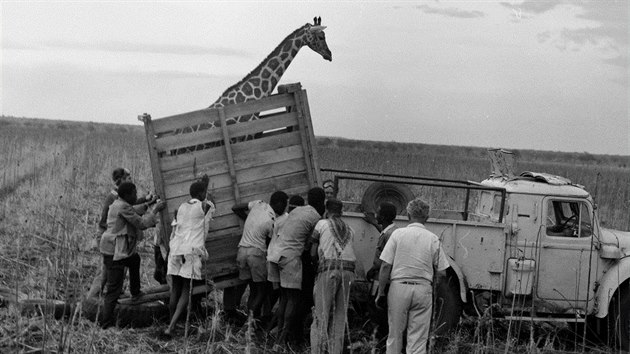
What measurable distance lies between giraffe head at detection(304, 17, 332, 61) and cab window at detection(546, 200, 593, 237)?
15.9ft

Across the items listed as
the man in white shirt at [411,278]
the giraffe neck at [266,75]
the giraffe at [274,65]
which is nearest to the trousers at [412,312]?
the man in white shirt at [411,278]

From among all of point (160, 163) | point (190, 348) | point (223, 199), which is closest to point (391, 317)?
point (190, 348)

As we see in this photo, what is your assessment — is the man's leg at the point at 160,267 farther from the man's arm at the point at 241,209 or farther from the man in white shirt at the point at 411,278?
the man in white shirt at the point at 411,278

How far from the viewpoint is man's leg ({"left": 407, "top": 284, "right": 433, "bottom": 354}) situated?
24.4 ft

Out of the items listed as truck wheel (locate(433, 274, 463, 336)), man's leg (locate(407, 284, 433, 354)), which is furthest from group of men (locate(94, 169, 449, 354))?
truck wheel (locate(433, 274, 463, 336))

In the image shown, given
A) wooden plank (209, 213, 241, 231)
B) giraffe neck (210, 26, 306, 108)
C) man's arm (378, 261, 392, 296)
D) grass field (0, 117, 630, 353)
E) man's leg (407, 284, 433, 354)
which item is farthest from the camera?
giraffe neck (210, 26, 306, 108)

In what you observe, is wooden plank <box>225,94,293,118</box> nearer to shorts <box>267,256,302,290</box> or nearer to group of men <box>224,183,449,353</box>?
group of men <box>224,183,449,353</box>

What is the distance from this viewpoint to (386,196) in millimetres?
10000

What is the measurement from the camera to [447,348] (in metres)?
8.95

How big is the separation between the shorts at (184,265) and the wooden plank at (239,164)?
0.93 meters

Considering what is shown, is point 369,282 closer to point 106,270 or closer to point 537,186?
point 537,186

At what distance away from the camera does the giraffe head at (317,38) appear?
41.9ft

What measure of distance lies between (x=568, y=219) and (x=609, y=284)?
0.97 m

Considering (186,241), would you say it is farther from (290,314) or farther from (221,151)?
(290,314)
